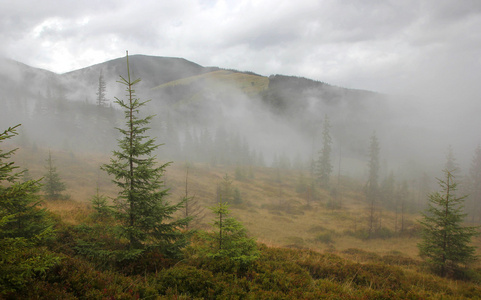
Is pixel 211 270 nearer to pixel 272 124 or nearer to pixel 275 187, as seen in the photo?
pixel 275 187

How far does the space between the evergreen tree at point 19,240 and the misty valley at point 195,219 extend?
1.7 inches

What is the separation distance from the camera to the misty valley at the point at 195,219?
5.75 m

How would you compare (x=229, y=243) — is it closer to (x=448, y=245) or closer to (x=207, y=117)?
(x=448, y=245)

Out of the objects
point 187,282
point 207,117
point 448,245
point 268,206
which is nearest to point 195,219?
point 187,282

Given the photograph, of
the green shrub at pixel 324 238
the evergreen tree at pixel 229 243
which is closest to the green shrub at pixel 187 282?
the evergreen tree at pixel 229 243

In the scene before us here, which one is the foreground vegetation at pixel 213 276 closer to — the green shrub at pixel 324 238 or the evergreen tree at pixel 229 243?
the evergreen tree at pixel 229 243

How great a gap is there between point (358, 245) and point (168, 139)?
62111 millimetres

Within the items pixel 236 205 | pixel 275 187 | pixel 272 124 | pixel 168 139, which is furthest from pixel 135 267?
pixel 272 124

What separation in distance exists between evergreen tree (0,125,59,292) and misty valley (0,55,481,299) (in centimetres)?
4

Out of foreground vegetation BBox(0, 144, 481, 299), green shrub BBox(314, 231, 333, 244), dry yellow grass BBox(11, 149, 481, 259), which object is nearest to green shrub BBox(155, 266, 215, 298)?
foreground vegetation BBox(0, 144, 481, 299)

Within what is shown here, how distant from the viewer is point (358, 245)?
24.8 meters

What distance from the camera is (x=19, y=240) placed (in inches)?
141

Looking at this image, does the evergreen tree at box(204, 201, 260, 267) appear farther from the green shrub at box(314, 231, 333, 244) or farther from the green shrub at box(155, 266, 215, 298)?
the green shrub at box(314, 231, 333, 244)

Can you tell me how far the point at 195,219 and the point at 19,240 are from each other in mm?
16899
